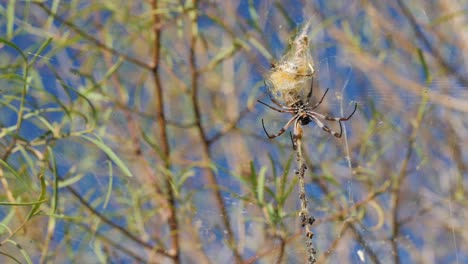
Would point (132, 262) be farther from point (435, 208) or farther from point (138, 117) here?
point (435, 208)

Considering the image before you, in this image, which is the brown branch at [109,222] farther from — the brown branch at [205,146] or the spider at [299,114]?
the spider at [299,114]

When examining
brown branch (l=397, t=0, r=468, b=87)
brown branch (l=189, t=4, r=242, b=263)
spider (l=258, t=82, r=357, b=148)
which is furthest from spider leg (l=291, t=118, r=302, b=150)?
brown branch (l=397, t=0, r=468, b=87)

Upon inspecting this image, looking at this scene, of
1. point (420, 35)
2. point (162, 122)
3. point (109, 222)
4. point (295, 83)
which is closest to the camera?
point (295, 83)

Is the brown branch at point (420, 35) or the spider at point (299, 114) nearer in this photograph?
the spider at point (299, 114)

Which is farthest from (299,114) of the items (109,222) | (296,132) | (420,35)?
(420,35)

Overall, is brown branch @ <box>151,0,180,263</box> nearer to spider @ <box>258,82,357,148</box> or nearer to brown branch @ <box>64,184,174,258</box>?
brown branch @ <box>64,184,174,258</box>

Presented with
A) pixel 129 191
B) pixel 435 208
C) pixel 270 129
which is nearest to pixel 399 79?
pixel 435 208

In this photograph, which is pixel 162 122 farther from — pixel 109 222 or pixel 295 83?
pixel 295 83

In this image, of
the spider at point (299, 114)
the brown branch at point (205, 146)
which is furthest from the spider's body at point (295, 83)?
the brown branch at point (205, 146)

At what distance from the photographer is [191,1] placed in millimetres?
793

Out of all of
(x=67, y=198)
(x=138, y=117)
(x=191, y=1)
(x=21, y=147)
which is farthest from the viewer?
(x=138, y=117)

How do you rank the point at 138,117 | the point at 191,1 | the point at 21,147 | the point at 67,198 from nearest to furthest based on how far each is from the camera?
the point at 21,147, the point at 67,198, the point at 191,1, the point at 138,117

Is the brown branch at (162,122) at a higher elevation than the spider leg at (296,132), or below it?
higher

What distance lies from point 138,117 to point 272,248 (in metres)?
0.31
